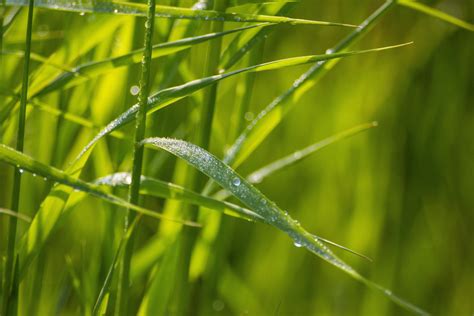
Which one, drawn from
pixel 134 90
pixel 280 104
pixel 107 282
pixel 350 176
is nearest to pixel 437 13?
pixel 280 104

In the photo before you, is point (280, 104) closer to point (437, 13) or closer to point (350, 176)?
point (437, 13)

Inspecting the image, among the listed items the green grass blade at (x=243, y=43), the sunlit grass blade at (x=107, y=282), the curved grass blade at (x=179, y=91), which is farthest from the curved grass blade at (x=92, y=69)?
the sunlit grass blade at (x=107, y=282)

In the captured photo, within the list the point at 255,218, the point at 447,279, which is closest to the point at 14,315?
the point at 255,218

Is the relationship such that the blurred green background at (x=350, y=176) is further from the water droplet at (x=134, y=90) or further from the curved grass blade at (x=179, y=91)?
the curved grass blade at (x=179, y=91)

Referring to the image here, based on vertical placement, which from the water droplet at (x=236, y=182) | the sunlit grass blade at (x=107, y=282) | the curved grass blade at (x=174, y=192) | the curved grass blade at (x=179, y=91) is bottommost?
the sunlit grass blade at (x=107, y=282)

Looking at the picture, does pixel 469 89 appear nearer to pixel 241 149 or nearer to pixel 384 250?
pixel 384 250
